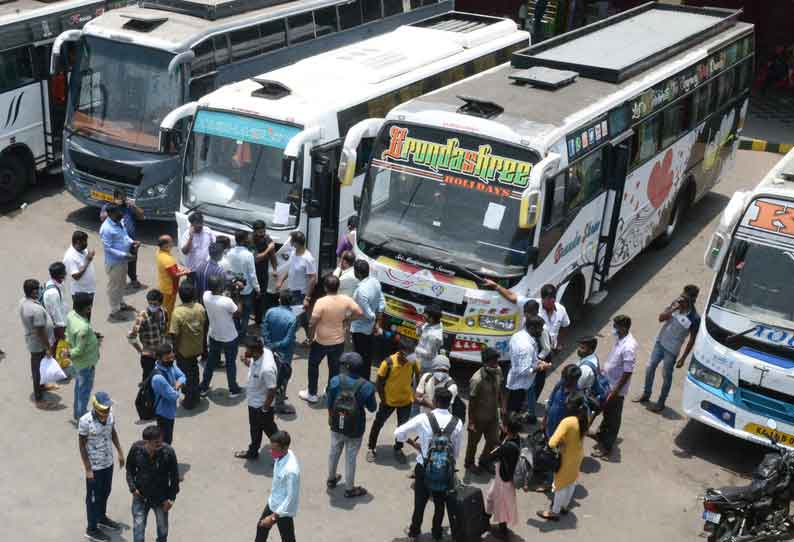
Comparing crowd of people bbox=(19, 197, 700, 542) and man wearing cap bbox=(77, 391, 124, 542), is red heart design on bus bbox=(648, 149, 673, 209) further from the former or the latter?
man wearing cap bbox=(77, 391, 124, 542)

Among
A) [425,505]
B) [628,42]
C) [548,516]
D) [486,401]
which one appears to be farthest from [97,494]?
[628,42]

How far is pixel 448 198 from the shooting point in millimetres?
12812

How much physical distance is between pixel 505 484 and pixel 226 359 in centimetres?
391

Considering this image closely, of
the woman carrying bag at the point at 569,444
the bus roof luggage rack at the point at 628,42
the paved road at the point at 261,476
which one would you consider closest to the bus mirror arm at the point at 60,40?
the paved road at the point at 261,476

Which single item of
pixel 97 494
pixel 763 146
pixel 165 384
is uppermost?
pixel 165 384

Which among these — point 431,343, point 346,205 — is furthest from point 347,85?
point 431,343

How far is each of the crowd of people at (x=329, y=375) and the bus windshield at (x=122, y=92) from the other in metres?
3.22

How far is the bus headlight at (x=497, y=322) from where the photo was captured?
1250 centimetres

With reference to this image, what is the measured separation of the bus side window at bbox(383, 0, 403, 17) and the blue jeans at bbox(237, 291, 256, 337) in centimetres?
940

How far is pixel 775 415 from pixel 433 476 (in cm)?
380

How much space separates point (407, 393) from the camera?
11.2 meters

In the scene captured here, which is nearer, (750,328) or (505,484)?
(505,484)

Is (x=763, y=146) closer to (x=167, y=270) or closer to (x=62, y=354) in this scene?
(x=167, y=270)

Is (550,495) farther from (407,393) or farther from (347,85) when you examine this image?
(347,85)
